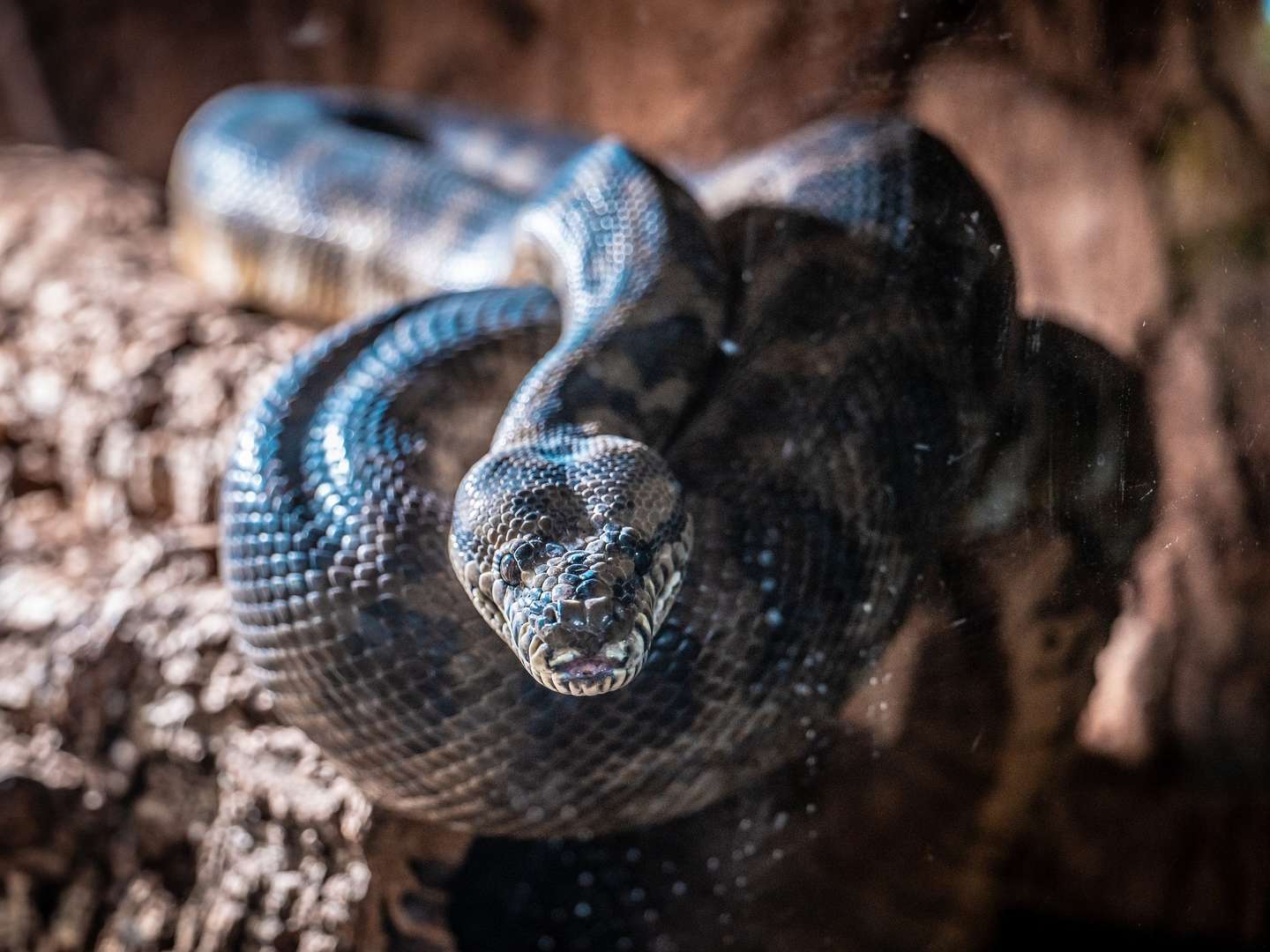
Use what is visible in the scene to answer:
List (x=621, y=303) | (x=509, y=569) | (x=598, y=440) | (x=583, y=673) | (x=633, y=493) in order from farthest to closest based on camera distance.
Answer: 1. (x=621, y=303)
2. (x=598, y=440)
3. (x=633, y=493)
4. (x=509, y=569)
5. (x=583, y=673)

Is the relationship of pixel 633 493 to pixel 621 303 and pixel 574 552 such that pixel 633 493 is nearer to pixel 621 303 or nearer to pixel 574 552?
pixel 574 552

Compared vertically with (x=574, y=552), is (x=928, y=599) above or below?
below

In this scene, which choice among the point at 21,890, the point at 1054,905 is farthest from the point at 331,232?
the point at 1054,905

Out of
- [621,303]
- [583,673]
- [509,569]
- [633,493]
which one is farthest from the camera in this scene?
[621,303]

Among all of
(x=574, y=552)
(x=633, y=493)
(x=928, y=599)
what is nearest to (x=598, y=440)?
(x=633, y=493)

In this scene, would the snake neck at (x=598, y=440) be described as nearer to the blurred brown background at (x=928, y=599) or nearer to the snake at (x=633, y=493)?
the snake at (x=633, y=493)

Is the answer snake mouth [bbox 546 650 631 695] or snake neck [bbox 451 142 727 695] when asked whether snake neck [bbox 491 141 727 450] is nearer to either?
snake neck [bbox 451 142 727 695]

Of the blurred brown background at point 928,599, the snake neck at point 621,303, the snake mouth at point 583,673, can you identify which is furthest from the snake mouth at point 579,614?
the blurred brown background at point 928,599

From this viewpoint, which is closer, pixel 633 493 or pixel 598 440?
pixel 633 493
